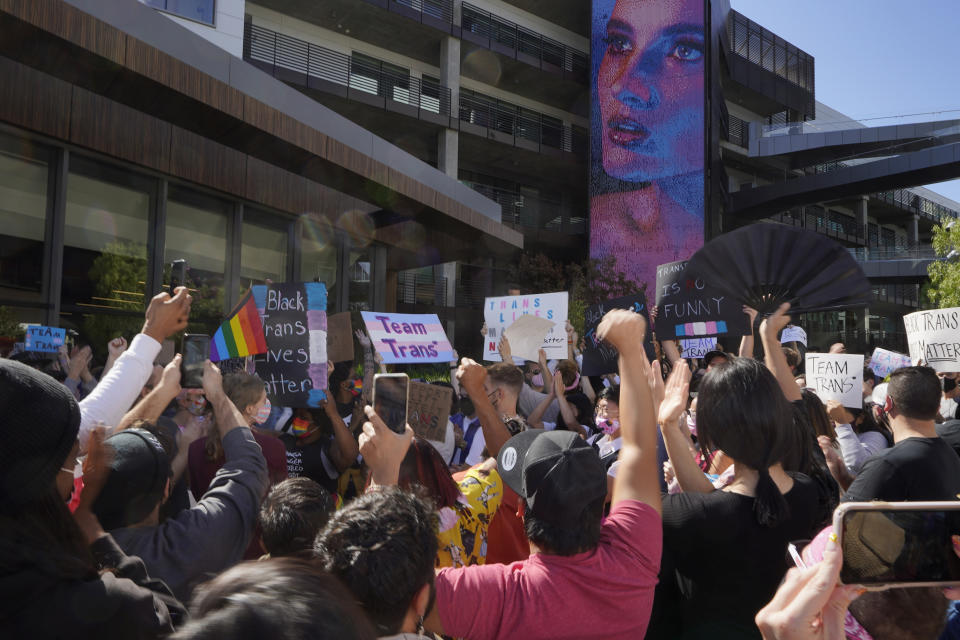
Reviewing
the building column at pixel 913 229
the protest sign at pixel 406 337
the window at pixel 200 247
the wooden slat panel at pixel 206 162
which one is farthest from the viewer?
the building column at pixel 913 229

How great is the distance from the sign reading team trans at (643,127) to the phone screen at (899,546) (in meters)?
28.5

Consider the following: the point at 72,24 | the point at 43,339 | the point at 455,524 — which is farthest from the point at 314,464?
the point at 72,24

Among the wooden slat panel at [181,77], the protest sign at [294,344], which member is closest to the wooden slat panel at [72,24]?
the wooden slat panel at [181,77]

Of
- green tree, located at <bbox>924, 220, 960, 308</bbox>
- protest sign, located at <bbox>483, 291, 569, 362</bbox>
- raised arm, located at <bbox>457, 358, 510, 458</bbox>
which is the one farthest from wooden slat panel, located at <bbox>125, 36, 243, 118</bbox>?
green tree, located at <bbox>924, 220, 960, 308</bbox>

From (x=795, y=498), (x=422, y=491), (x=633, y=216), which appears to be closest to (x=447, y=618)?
(x=422, y=491)

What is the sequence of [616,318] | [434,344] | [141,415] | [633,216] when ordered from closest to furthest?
[616,318], [141,415], [434,344], [633,216]

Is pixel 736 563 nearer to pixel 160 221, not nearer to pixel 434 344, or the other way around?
pixel 434 344

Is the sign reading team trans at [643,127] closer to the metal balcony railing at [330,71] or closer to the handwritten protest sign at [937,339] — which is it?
the metal balcony railing at [330,71]

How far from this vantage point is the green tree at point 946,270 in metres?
27.8

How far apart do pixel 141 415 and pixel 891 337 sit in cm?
5032

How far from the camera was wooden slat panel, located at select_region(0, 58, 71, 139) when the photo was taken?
7480mm

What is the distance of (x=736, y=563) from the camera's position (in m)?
2.13

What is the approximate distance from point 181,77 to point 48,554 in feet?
23.4

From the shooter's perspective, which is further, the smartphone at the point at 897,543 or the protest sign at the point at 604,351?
the protest sign at the point at 604,351
